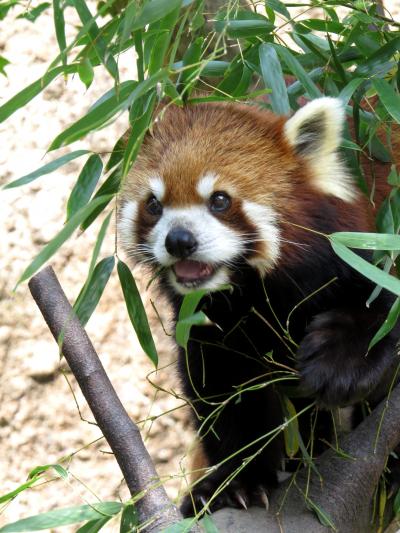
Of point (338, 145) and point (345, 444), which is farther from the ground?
point (338, 145)

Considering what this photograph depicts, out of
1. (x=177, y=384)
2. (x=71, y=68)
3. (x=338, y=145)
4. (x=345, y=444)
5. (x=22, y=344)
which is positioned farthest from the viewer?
(x=22, y=344)

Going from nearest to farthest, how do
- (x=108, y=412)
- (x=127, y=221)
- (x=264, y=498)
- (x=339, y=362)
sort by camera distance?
(x=108, y=412) < (x=339, y=362) < (x=264, y=498) < (x=127, y=221)

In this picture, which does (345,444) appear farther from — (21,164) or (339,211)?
(21,164)

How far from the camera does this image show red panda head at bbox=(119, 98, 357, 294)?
261 centimetres

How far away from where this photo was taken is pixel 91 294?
7.39 feet

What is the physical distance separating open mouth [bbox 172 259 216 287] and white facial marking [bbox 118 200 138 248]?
29 cm

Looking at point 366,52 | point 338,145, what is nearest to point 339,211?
point 338,145

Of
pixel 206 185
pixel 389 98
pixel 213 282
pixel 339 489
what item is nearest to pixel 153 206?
pixel 206 185

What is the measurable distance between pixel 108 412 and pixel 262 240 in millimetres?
759

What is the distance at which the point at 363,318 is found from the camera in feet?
8.94

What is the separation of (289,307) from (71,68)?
1071 mm

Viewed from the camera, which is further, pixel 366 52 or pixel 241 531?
pixel 366 52

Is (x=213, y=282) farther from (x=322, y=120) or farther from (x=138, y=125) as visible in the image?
(x=138, y=125)

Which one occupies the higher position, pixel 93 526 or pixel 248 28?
pixel 248 28
